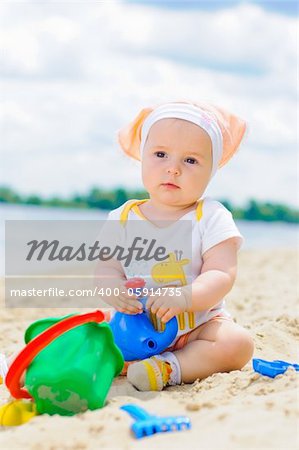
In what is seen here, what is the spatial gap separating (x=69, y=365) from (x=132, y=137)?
4.44 ft

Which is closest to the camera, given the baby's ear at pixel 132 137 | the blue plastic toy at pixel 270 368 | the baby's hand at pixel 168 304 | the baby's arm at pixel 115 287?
the blue plastic toy at pixel 270 368

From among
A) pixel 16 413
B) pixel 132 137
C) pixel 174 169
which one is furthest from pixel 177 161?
pixel 16 413

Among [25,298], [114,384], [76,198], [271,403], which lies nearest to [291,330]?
[114,384]

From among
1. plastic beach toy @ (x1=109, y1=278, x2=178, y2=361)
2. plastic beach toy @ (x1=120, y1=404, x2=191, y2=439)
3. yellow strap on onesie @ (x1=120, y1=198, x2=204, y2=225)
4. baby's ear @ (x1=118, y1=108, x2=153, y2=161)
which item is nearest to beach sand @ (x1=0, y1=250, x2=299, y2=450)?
plastic beach toy @ (x1=120, y1=404, x2=191, y2=439)

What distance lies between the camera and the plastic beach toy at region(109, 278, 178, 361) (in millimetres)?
2586

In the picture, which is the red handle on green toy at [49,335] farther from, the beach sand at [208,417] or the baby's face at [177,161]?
the baby's face at [177,161]

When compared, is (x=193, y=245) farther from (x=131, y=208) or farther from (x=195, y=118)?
(x=195, y=118)

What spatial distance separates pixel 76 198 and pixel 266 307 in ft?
65.2

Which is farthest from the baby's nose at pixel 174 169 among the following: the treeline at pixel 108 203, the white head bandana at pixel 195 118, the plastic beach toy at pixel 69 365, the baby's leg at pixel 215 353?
the treeline at pixel 108 203

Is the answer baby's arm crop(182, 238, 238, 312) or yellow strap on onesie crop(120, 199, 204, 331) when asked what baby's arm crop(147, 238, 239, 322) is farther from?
yellow strap on onesie crop(120, 199, 204, 331)

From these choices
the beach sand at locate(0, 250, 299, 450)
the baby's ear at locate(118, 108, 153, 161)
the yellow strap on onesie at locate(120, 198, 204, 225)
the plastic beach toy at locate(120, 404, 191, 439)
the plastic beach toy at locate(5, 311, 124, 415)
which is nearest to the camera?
the beach sand at locate(0, 250, 299, 450)

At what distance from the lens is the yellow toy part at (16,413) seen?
2133 mm

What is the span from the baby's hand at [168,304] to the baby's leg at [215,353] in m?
0.19

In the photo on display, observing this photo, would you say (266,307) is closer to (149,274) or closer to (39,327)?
(149,274)
